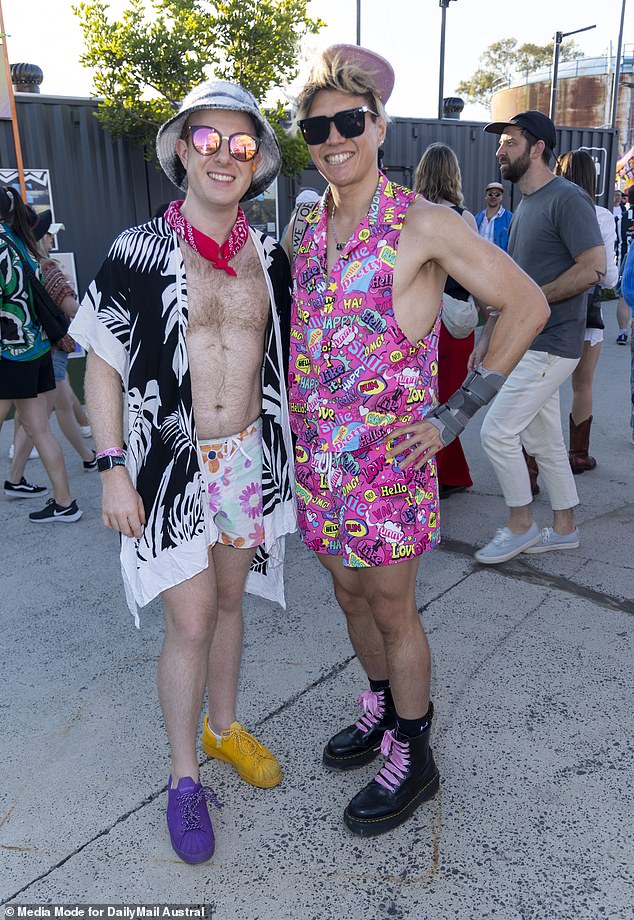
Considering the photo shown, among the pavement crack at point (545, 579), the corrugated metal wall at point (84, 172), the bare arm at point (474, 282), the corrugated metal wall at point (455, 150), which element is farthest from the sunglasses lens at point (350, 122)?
the corrugated metal wall at point (455, 150)

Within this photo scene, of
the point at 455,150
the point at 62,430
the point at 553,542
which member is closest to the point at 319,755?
the point at 553,542

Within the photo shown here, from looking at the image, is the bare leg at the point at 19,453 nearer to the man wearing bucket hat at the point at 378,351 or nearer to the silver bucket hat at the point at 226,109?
the silver bucket hat at the point at 226,109

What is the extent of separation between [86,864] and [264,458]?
1254 millimetres

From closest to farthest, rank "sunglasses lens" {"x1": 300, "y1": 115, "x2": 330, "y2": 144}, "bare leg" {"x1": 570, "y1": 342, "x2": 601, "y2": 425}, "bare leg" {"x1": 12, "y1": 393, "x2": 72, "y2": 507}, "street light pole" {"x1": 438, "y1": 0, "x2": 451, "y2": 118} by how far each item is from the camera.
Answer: "sunglasses lens" {"x1": 300, "y1": 115, "x2": 330, "y2": 144} < "bare leg" {"x1": 12, "y1": 393, "x2": 72, "y2": 507} < "bare leg" {"x1": 570, "y1": 342, "x2": 601, "y2": 425} < "street light pole" {"x1": 438, "y1": 0, "x2": 451, "y2": 118}

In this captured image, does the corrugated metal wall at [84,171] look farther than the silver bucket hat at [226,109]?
Yes

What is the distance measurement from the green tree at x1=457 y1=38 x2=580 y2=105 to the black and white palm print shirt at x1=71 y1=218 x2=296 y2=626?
206ft

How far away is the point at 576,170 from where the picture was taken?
4.79 meters

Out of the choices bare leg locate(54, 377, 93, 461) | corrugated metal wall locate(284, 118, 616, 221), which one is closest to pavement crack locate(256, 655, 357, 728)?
bare leg locate(54, 377, 93, 461)

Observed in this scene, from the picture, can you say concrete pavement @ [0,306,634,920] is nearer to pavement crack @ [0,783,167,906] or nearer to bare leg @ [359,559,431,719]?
pavement crack @ [0,783,167,906]

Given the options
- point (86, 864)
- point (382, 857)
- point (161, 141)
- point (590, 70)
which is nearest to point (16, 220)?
point (161, 141)

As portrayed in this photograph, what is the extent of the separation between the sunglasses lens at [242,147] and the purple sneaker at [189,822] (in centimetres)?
177

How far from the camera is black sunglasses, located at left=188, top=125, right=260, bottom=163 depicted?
6.71 feet

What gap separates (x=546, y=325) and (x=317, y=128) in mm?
2210

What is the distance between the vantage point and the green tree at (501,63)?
5809 cm
